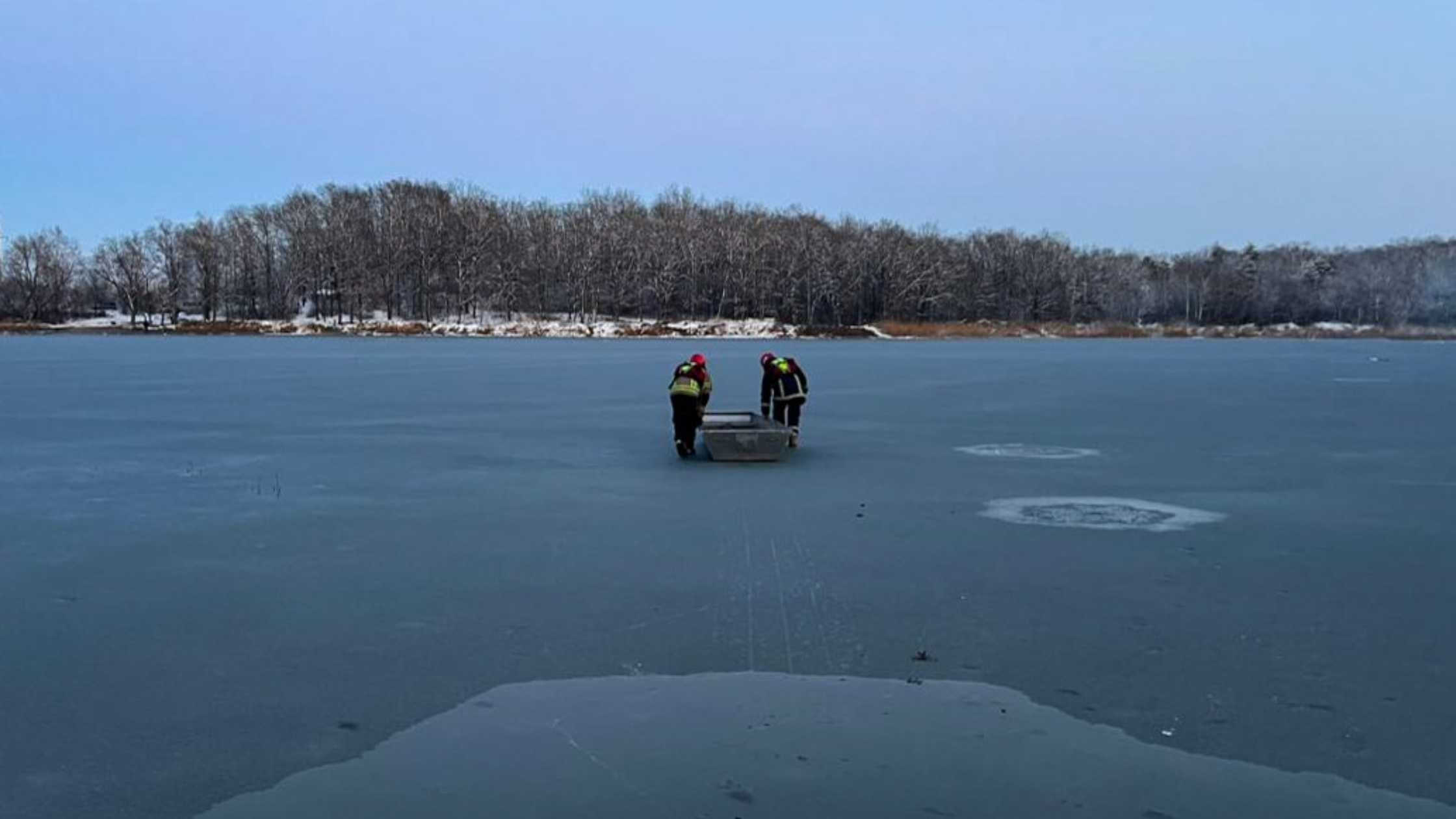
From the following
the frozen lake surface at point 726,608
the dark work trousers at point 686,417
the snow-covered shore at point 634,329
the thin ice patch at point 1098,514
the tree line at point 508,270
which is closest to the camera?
the frozen lake surface at point 726,608

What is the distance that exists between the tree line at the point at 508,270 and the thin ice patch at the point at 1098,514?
63.6 meters

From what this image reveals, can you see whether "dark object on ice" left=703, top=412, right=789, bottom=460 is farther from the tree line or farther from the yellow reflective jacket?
the tree line

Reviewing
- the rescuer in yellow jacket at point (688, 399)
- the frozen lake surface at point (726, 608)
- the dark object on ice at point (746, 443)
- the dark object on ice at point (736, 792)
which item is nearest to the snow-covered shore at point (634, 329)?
the rescuer in yellow jacket at point (688, 399)

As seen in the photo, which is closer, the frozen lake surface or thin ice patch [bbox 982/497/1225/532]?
the frozen lake surface

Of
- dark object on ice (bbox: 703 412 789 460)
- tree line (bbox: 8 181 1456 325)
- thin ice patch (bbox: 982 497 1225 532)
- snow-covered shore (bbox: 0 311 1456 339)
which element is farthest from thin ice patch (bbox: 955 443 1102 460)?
tree line (bbox: 8 181 1456 325)

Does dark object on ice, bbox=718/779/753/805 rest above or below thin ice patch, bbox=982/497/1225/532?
below

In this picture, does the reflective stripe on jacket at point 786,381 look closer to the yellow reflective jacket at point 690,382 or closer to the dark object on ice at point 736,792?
the yellow reflective jacket at point 690,382

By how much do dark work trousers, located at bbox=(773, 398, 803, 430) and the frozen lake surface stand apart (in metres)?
0.62

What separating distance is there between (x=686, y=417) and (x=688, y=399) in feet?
0.66

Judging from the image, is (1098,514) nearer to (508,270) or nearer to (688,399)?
(688,399)

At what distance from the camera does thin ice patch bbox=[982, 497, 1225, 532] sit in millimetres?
8562

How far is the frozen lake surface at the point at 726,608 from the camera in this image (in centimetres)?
414

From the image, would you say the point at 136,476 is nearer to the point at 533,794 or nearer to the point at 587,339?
the point at 533,794

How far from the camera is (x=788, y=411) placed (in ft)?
43.3
